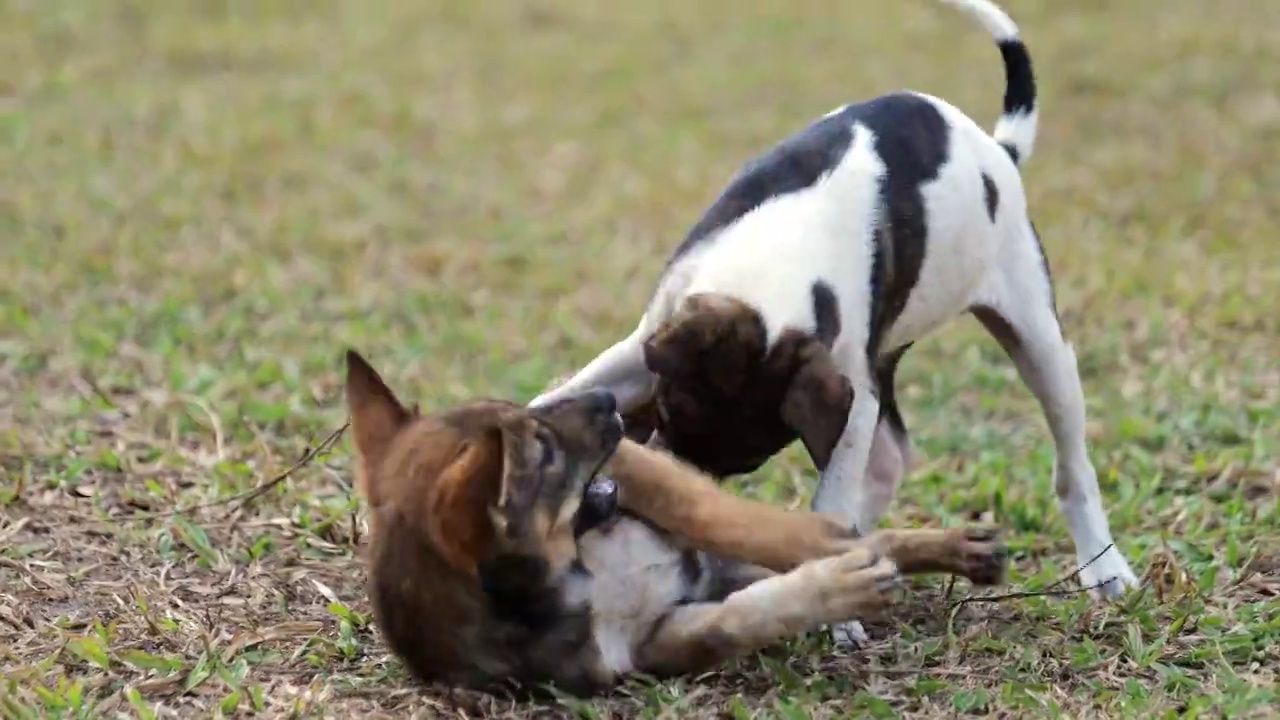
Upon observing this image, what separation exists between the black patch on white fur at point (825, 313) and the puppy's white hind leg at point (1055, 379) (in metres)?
0.88

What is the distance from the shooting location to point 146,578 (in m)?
5.43

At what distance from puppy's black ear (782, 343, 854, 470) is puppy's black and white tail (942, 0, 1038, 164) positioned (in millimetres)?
1737

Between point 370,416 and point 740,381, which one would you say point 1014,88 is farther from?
point 370,416

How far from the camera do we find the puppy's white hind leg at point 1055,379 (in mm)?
5699

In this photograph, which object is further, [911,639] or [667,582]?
[911,639]

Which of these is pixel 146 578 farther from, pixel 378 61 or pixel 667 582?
pixel 378 61

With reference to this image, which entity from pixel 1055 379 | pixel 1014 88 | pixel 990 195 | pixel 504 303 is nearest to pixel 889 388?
pixel 1055 379

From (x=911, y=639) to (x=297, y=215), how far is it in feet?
23.2

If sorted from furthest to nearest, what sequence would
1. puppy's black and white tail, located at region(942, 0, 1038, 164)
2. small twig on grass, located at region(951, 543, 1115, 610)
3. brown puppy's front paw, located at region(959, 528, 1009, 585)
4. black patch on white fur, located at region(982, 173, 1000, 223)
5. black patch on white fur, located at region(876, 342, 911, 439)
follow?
puppy's black and white tail, located at region(942, 0, 1038, 164)
black patch on white fur, located at region(876, 342, 911, 439)
black patch on white fur, located at region(982, 173, 1000, 223)
small twig on grass, located at region(951, 543, 1115, 610)
brown puppy's front paw, located at region(959, 528, 1009, 585)

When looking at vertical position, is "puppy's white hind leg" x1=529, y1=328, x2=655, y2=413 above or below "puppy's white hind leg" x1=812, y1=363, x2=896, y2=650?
above

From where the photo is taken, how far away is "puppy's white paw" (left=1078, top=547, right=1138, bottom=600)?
5.56 meters

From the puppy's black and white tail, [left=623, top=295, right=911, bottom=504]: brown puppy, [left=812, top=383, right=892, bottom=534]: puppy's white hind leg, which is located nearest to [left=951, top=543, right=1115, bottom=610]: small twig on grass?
[left=812, top=383, right=892, bottom=534]: puppy's white hind leg

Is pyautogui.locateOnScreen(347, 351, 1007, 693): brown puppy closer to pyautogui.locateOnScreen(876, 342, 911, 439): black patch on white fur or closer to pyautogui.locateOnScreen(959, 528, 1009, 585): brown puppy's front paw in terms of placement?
pyautogui.locateOnScreen(959, 528, 1009, 585): brown puppy's front paw

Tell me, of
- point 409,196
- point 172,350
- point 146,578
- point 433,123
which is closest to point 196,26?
point 433,123
